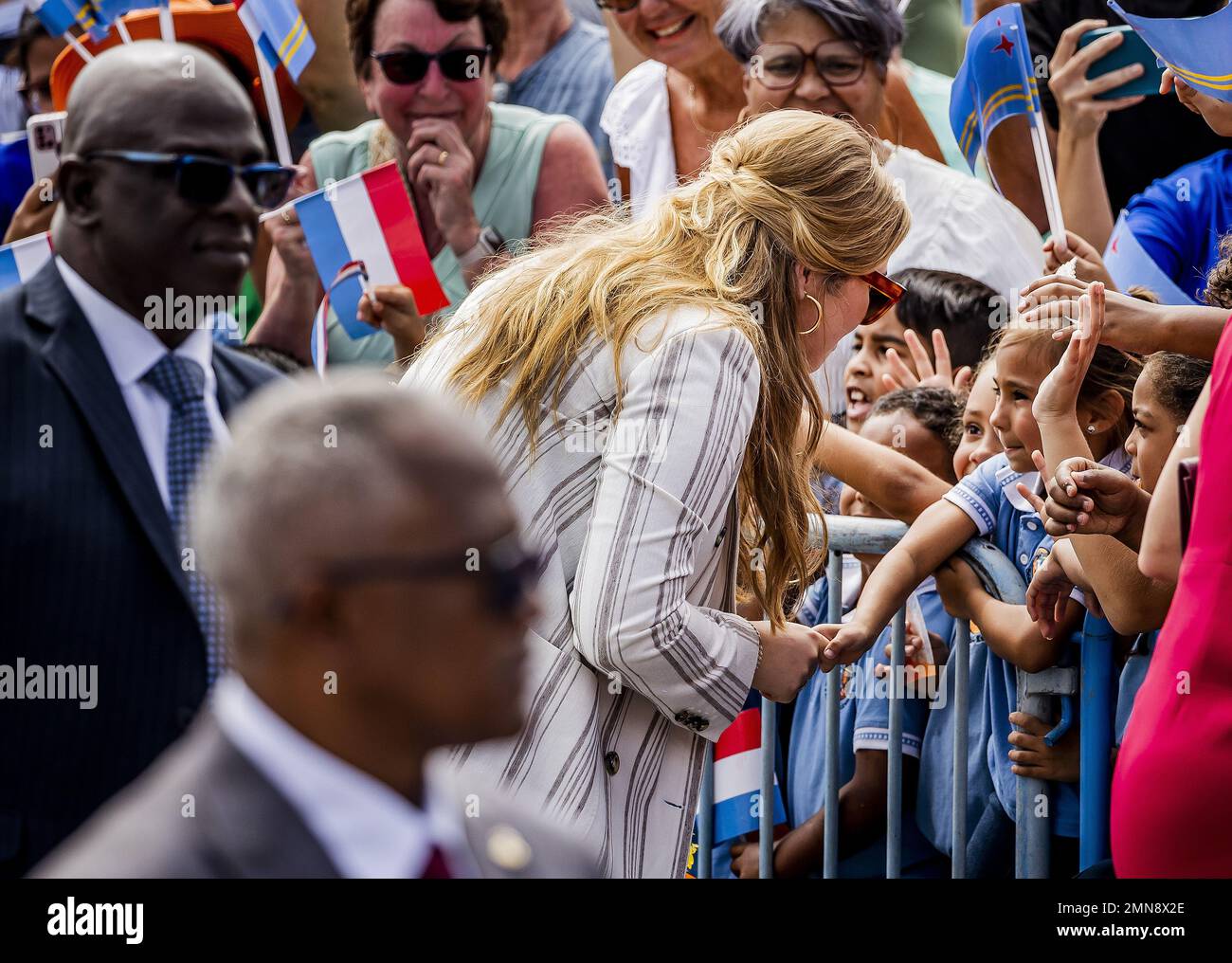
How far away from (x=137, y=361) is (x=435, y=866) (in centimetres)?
108

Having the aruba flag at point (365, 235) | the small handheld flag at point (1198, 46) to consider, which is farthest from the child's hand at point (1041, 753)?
the aruba flag at point (365, 235)

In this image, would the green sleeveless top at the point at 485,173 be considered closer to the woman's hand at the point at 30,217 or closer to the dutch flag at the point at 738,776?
the woman's hand at the point at 30,217

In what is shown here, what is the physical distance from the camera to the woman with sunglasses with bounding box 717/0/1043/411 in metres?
3.97

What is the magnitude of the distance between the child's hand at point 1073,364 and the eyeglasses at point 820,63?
1336 mm

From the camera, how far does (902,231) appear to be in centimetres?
264

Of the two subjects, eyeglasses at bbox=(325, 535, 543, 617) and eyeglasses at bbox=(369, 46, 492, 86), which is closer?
eyeglasses at bbox=(325, 535, 543, 617)

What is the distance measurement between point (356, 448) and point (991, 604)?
197 cm

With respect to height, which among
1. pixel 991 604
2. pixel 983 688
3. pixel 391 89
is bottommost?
pixel 983 688

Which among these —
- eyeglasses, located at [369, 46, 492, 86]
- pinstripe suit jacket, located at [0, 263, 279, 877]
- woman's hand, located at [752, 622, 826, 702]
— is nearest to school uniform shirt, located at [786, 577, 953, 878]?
woman's hand, located at [752, 622, 826, 702]

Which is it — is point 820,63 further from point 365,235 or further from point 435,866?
point 435,866

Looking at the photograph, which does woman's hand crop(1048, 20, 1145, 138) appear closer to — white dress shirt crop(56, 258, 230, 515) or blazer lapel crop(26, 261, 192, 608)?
white dress shirt crop(56, 258, 230, 515)

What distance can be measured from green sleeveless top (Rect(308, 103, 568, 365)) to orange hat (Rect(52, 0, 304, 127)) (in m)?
0.29
